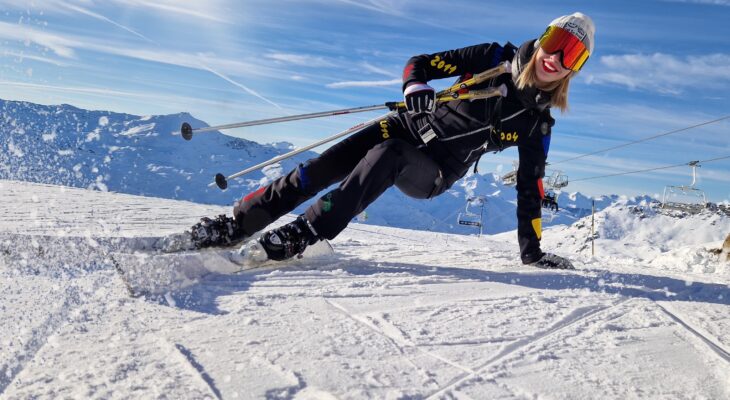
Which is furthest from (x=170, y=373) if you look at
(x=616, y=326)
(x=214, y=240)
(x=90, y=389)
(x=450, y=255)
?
(x=450, y=255)

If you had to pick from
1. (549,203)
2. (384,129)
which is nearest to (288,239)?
(384,129)

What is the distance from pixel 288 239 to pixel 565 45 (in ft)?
7.53

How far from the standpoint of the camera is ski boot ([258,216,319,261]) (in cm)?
330

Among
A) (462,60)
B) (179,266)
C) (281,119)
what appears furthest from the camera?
(281,119)

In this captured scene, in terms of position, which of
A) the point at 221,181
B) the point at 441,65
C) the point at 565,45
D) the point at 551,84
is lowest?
the point at 221,181

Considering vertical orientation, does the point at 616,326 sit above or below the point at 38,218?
above

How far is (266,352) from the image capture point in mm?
1647

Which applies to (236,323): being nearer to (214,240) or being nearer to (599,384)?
(599,384)

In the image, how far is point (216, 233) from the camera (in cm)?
358

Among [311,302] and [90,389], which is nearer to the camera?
[90,389]

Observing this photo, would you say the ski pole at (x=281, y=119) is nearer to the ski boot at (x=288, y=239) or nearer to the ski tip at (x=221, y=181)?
the ski tip at (x=221, y=181)

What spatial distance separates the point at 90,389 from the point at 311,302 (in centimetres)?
110

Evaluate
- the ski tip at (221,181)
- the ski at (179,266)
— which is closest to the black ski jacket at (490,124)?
the ski at (179,266)

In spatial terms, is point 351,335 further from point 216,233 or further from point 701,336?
point 216,233
